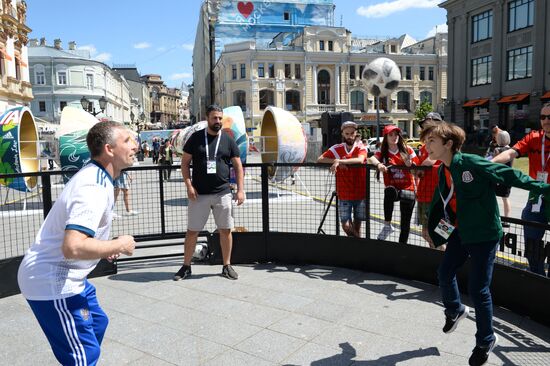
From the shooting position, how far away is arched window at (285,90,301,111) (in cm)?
6662

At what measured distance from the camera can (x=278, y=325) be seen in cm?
437

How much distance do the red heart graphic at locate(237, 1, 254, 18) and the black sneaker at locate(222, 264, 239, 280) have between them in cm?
7614

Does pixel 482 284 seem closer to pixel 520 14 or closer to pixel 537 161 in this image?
pixel 537 161

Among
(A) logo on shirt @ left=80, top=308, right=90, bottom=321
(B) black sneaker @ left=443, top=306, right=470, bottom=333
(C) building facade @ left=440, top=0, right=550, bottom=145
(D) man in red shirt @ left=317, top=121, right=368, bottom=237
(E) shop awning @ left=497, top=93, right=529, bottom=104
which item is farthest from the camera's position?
(E) shop awning @ left=497, top=93, right=529, bottom=104

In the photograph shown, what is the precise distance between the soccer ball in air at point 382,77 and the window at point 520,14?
24.2m

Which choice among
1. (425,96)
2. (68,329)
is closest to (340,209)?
(68,329)

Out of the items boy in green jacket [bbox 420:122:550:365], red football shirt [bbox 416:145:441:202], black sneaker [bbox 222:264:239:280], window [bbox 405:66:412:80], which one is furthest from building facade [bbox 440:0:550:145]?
boy in green jacket [bbox 420:122:550:365]

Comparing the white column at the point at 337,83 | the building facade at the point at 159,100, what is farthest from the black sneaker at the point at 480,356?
the building facade at the point at 159,100

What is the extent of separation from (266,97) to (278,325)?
62817 mm

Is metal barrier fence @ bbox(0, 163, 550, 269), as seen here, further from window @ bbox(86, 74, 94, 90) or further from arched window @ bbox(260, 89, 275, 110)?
window @ bbox(86, 74, 94, 90)

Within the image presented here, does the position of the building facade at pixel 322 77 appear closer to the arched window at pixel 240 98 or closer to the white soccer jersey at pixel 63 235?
the arched window at pixel 240 98

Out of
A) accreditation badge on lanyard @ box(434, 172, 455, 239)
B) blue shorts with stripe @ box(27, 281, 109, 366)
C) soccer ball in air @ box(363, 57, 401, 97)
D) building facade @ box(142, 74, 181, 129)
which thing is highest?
building facade @ box(142, 74, 181, 129)

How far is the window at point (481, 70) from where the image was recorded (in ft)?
132

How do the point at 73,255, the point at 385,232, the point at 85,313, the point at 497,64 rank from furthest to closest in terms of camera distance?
the point at 497,64
the point at 385,232
the point at 85,313
the point at 73,255
